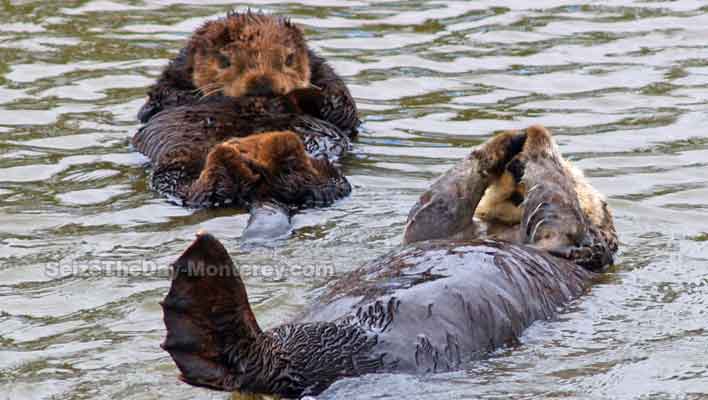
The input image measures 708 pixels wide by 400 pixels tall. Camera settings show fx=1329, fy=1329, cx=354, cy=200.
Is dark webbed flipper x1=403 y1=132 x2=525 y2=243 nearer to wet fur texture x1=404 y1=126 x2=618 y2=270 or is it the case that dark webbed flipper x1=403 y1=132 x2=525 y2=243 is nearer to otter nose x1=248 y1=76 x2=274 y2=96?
wet fur texture x1=404 y1=126 x2=618 y2=270

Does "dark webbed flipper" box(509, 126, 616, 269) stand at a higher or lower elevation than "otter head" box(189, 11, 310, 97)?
lower

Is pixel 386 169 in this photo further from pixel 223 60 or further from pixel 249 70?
pixel 223 60

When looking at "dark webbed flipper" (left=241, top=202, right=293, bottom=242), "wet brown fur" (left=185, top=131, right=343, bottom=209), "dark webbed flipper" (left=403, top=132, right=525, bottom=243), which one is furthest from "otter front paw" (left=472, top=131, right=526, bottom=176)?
"wet brown fur" (left=185, top=131, right=343, bottom=209)

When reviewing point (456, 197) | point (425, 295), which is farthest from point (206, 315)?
point (456, 197)

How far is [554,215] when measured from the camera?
468 cm

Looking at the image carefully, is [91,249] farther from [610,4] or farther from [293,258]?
[610,4]

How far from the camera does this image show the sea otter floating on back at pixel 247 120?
575 centimetres

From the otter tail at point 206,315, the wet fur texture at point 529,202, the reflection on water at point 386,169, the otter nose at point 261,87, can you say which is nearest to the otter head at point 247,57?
the otter nose at point 261,87

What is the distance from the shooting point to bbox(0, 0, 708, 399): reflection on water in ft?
12.9

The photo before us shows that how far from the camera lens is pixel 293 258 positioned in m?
5.04

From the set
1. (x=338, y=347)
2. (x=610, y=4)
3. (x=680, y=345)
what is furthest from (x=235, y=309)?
(x=610, y=4)

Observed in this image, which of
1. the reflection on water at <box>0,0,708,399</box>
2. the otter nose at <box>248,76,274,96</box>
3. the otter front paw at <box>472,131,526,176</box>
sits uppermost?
the otter front paw at <box>472,131,526,176</box>

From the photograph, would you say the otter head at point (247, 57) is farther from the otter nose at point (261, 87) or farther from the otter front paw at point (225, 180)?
the otter front paw at point (225, 180)

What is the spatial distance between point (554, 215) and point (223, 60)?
2528 millimetres
